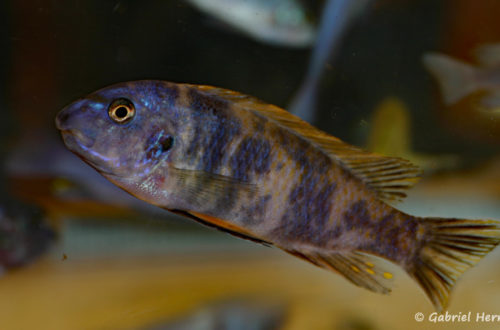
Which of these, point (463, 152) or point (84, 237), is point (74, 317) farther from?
point (463, 152)

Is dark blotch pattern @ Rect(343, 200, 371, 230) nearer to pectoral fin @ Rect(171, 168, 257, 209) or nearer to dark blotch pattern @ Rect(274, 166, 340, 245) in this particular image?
dark blotch pattern @ Rect(274, 166, 340, 245)

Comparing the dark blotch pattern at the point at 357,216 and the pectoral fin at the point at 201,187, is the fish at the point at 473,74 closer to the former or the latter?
the dark blotch pattern at the point at 357,216

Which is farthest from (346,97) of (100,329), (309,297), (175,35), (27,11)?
(100,329)

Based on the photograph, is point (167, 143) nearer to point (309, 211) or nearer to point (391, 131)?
point (309, 211)

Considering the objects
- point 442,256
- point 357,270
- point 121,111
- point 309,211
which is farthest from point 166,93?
point 442,256

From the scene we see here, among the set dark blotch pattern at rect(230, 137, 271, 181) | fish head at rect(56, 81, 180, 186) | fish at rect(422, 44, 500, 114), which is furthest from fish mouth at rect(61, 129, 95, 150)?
fish at rect(422, 44, 500, 114)

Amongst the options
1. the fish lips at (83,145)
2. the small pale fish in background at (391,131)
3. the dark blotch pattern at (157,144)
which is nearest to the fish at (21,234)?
the fish lips at (83,145)
